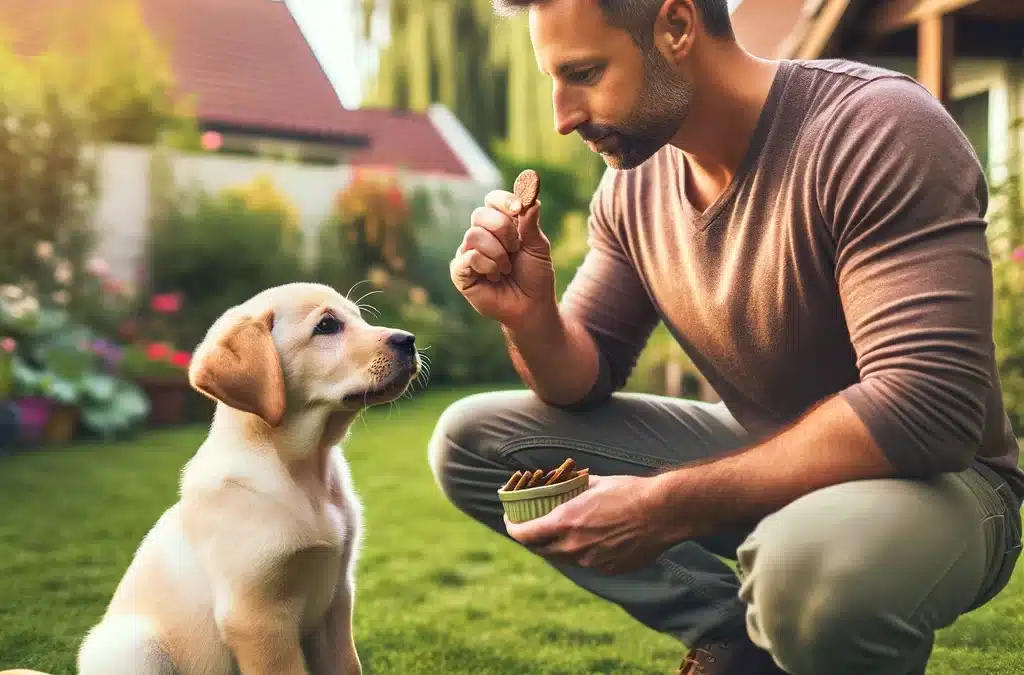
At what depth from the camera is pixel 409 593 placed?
3.31 metres

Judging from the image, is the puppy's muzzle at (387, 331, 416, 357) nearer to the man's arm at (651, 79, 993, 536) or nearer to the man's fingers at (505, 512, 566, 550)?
the man's fingers at (505, 512, 566, 550)

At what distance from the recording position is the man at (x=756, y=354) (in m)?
1.69

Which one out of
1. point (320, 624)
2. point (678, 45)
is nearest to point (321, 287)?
point (320, 624)

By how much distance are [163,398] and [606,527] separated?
18.9ft

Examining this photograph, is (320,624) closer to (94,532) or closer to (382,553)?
(382,553)

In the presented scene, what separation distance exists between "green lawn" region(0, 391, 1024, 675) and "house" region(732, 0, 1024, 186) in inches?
130

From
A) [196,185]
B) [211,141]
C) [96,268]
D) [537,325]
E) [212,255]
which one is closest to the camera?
[537,325]

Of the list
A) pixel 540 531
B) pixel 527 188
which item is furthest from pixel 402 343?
pixel 540 531

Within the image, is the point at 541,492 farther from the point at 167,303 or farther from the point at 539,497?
the point at 167,303

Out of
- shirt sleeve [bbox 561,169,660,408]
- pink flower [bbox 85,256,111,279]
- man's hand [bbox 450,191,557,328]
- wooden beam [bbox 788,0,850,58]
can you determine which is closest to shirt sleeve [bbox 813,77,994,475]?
man's hand [bbox 450,191,557,328]

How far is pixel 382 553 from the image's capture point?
12.7 feet

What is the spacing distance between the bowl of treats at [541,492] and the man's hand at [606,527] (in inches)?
0.7

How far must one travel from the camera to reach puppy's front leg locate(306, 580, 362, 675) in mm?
2129

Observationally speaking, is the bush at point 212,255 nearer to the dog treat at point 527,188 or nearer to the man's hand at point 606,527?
the dog treat at point 527,188
